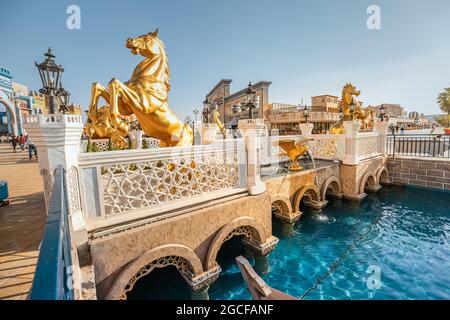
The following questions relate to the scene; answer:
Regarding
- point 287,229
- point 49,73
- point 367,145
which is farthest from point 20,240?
point 367,145

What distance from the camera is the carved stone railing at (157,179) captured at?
324 centimetres

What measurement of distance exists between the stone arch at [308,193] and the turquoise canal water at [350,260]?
0.61 metres

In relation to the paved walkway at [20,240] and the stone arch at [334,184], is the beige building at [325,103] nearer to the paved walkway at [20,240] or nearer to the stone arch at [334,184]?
the stone arch at [334,184]

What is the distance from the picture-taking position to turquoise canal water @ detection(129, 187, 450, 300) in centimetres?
434

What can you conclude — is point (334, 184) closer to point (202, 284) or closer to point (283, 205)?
point (283, 205)

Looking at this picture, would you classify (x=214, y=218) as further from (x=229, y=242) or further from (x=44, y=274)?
(x=44, y=274)

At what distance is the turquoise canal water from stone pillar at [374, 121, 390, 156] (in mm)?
3798

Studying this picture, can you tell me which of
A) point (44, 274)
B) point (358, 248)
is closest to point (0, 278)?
point (44, 274)

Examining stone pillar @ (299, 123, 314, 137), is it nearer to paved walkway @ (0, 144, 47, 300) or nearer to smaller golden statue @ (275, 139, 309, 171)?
smaller golden statue @ (275, 139, 309, 171)

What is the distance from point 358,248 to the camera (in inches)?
221

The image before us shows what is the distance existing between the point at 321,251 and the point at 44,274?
240 inches

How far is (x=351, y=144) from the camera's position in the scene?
8844 millimetres

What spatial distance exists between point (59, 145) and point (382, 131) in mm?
12832

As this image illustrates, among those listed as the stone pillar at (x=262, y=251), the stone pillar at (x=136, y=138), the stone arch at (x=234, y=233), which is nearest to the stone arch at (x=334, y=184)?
the stone pillar at (x=262, y=251)
